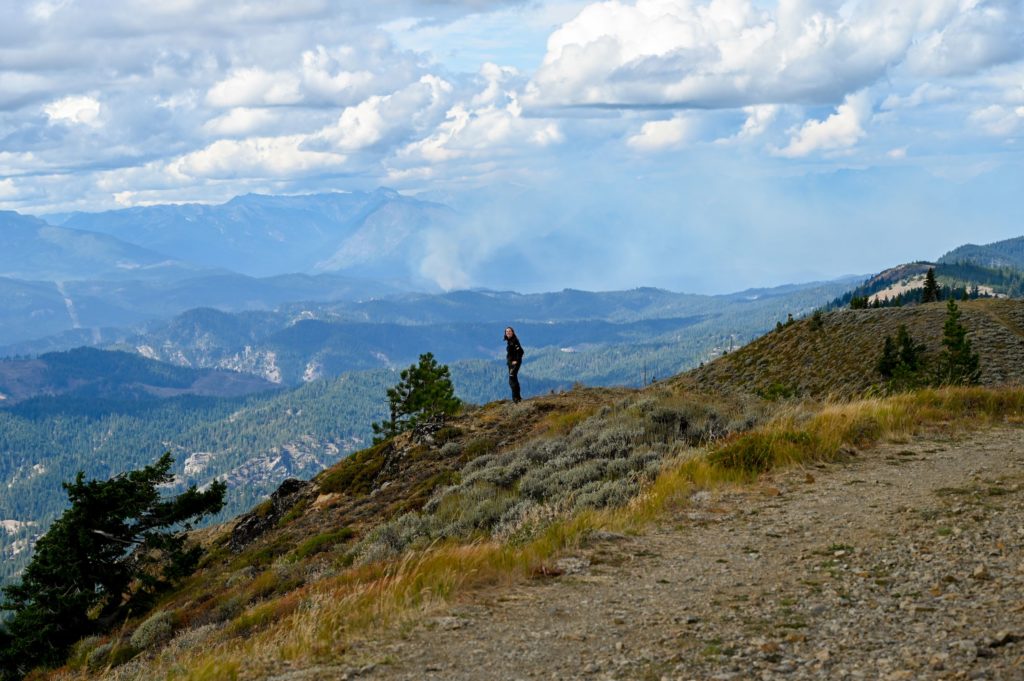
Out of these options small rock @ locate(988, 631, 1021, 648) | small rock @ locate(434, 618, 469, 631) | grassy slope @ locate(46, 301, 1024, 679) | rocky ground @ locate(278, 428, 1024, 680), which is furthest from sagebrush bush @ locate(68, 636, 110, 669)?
small rock @ locate(988, 631, 1021, 648)

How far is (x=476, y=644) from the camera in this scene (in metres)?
6.93

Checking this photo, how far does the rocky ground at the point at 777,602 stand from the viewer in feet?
19.2

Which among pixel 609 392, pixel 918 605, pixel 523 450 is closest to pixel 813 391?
pixel 609 392

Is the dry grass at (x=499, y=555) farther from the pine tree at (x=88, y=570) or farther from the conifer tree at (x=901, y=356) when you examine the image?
the conifer tree at (x=901, y=356)

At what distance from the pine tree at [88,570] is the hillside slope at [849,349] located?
156 feet

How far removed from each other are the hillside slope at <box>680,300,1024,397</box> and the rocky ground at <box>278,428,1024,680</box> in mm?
53817

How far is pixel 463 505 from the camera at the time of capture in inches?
589

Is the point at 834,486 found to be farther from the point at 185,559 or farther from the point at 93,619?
the point at 93,619

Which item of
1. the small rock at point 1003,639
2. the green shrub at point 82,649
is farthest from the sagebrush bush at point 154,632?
the small rock at point 1003,639

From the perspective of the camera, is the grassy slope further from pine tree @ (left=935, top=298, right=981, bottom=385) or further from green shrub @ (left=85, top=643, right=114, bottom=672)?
pine tree @ (left=935, top=298, right=981, bottom=385)

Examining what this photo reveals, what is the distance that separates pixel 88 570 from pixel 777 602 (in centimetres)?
2392

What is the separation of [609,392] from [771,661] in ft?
79.7

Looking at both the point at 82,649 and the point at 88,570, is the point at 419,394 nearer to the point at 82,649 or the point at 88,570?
the point at 88,570

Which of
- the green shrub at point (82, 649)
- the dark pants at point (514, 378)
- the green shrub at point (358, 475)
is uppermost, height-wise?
the dark pants at point (514, 378)
